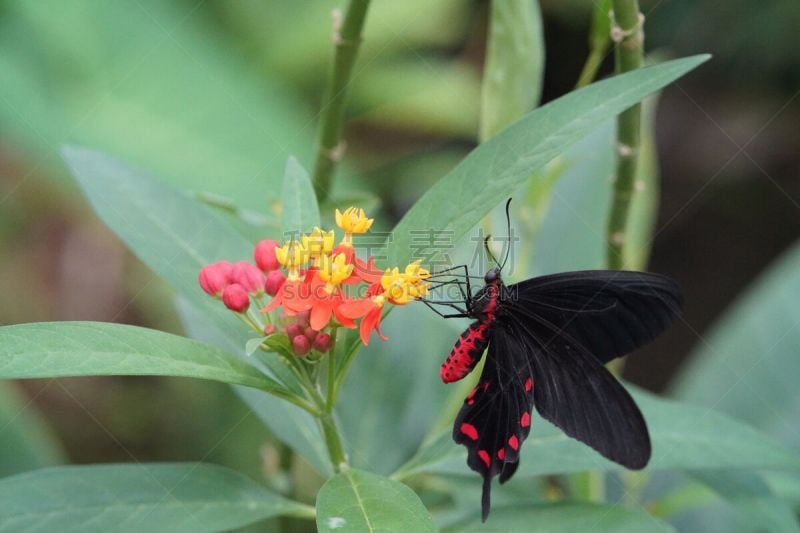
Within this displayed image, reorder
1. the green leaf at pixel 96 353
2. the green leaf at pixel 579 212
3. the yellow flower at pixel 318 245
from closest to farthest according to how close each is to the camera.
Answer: the green leaf at pixel 96 353, the yellow flower at pixel 318 245, the green leaf at pixel 579 212

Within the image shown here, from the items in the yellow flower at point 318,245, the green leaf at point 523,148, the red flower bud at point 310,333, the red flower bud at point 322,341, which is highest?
the green leaf at point 523,148

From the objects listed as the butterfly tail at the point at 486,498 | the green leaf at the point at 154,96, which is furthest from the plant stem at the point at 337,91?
the green leaf at the point at 154,96

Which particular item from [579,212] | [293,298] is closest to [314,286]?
[293,298]

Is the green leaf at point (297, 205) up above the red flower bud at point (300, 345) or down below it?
above

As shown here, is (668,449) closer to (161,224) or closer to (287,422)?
(287,422)

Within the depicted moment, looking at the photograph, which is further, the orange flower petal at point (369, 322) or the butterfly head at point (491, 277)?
the butterfly head at point (491, 277)

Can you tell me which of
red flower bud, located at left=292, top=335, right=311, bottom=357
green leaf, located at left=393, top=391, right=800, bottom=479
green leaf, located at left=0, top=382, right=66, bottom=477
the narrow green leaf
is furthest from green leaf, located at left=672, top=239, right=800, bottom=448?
green leaf, located at left=0, top=382, right=66, bottom=477

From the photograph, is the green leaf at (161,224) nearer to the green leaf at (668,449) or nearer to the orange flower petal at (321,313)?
the orange flower petal at (321,313)
